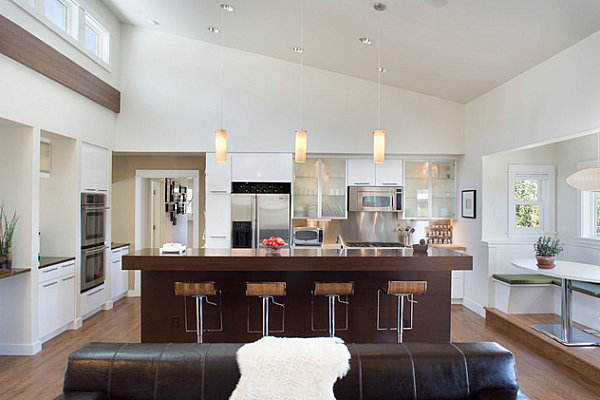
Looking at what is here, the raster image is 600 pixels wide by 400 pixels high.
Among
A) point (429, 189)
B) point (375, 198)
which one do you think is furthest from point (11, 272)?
point (429, 189)

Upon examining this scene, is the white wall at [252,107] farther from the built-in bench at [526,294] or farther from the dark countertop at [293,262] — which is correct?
the dark countertop at [293,262]

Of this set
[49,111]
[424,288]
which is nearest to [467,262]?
[424,288]

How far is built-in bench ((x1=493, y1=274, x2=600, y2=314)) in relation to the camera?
193 inches

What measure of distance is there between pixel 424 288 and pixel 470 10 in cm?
254

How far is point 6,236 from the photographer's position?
12.6 feet

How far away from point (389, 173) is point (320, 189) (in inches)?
45.4

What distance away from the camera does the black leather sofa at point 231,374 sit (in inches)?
68.0

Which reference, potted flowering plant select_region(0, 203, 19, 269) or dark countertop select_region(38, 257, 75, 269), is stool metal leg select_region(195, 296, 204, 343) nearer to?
dark countertop select_region(38, 257, 75, 269)

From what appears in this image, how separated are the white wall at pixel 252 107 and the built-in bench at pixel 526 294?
84.1 inches

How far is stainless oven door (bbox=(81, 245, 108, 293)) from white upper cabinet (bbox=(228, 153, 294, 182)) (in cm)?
214

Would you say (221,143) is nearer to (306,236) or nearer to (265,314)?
(265,314)

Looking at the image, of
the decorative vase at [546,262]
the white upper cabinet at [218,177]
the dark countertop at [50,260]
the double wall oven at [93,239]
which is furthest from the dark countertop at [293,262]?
the white upper cabinet at [218,177]

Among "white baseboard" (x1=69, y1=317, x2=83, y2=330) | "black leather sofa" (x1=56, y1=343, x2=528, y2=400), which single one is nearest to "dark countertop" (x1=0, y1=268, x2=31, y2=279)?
"white baseboard" (x1=69, y1=317, x2=83, y2=330)

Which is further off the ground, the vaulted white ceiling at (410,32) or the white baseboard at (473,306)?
the vaulted white ceiling at (410,32)
